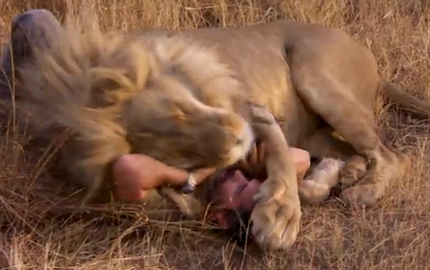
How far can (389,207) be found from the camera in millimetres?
3096

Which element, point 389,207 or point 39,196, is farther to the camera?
point 389,207

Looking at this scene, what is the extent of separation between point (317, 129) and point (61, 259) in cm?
131

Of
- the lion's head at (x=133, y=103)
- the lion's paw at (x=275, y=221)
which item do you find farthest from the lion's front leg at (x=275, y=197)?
the lion's head at (x=133, y=103)

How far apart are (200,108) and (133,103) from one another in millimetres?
197

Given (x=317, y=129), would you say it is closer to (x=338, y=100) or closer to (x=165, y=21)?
(x=338, y=100)

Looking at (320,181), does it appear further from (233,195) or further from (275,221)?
(275,221)

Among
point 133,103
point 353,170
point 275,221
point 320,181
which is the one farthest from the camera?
point 353,170

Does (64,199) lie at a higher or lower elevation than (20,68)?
lower

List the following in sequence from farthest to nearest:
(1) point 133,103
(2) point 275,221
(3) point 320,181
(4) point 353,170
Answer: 1. (4) point 353,170
2. (3) point 320,181
3. (1) point 133,103
4. (2) point 275,221

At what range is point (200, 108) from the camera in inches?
111

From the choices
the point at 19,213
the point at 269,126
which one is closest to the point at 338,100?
A: the point at 269,126

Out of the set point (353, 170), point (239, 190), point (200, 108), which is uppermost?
point (200, 108)

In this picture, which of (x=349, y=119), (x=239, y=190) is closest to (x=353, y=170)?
(x=349, y=119)

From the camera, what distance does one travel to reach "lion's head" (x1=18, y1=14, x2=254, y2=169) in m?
2.78
